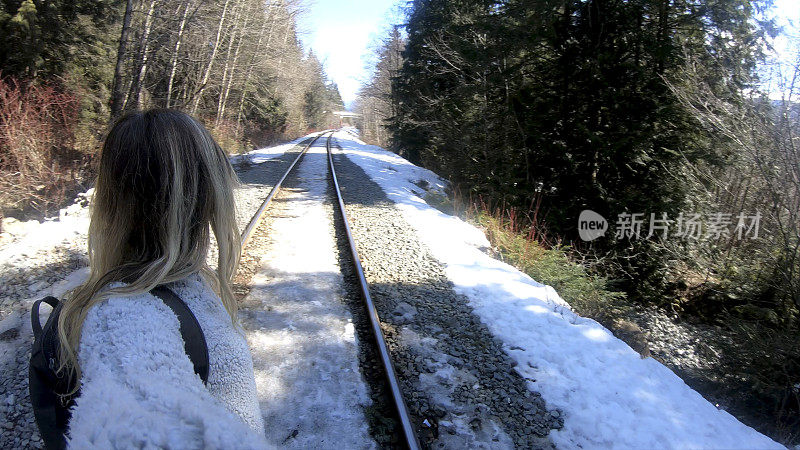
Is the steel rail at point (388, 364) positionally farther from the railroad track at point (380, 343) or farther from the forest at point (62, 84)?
the forest at point (62, 84)

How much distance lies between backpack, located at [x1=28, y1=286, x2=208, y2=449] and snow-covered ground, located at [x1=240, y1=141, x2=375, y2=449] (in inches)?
89.9

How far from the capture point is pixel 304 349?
409cm

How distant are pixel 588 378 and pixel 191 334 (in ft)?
13.1

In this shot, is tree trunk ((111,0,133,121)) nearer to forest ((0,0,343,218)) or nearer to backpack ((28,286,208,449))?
forest ((0,0,343,218))

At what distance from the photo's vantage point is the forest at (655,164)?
275 inches

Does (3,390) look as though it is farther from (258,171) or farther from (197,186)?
(258,171)

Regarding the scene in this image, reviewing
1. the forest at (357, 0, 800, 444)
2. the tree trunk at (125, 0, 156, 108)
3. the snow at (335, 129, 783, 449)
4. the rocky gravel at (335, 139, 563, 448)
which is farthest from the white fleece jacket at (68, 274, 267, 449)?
the tree trunk at (125, 0, 156, 108)

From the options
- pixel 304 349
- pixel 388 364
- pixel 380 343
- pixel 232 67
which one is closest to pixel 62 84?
pixel 304 349

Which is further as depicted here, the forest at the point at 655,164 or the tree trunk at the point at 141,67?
the tree trunk at the point at 141,67

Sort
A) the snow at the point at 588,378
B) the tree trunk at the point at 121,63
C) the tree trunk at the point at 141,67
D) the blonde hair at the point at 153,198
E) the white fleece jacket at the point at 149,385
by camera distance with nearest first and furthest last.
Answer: the white fleece jacket at the point at 149,385, the blonde hair at the point at 153,198, the snow at the point at 588,378, the tree trunk at the point at 121,63, the tree trunk at the point at 141,67

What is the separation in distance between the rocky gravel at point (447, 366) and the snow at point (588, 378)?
0.19m

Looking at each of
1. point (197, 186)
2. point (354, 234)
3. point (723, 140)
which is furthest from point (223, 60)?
point (197, 186)

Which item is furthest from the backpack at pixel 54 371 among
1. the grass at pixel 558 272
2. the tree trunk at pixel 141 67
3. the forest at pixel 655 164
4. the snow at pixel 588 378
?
the tree trunk at pixel 141 67

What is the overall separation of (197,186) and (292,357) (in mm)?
3232
